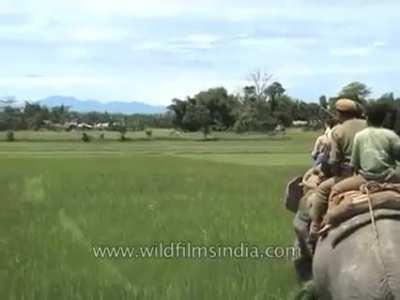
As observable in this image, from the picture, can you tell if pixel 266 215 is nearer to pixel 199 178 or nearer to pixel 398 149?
pixel 398 149

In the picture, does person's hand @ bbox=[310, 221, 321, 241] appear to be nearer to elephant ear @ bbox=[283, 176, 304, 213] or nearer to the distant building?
elephant ear @ bbox=[283, 176, 304, 213]

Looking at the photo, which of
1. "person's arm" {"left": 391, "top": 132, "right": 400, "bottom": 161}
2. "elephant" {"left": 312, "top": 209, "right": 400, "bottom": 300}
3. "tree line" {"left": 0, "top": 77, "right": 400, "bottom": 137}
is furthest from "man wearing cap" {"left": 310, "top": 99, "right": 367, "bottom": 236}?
"tree line" {"left": 0, "top": 77, "right": 400, "bottom": 137}

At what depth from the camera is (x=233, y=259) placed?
11.1 meters

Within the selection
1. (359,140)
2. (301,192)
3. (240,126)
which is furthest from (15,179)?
(240,126)

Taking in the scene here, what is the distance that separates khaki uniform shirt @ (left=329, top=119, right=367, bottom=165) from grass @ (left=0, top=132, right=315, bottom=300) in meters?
2.01

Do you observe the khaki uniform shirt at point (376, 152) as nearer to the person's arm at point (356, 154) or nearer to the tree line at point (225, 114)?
the person's arm at point (356, 154)

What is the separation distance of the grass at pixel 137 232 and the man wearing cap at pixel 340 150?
192 cm

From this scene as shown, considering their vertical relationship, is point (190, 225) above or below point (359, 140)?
below

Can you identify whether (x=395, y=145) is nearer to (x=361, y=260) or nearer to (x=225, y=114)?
(x=361, y=260)

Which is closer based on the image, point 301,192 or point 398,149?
point 398,149

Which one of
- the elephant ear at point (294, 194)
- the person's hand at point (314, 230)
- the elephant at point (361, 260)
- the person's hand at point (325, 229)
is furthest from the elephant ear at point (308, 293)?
the elephant ear at point (294, 194)

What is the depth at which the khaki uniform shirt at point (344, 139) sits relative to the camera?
7.45 m

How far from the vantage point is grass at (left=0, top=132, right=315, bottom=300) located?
9.46 m

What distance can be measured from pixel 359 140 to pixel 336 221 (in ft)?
2.40
